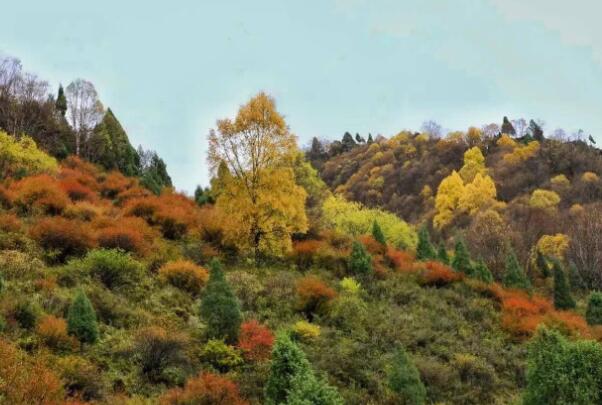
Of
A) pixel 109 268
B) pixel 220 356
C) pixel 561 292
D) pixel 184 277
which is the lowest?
pixel 561 292

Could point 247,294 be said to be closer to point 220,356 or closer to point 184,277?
point 184,277

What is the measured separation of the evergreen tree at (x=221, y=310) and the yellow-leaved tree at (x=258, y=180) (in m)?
10.1

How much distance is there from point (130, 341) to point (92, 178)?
26284mm

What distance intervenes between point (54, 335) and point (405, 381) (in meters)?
9.24

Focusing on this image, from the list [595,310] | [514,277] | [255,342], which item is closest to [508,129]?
[514,277]

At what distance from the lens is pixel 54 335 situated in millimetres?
13523

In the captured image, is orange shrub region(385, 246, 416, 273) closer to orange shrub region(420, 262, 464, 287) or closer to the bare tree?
orange shrub region(420, 262, 464, 287)

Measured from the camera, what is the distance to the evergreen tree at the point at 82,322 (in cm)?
1410

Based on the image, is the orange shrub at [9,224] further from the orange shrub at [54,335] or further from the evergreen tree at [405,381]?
the evergreen tree at [405,381]

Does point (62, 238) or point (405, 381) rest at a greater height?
point (62, 238)

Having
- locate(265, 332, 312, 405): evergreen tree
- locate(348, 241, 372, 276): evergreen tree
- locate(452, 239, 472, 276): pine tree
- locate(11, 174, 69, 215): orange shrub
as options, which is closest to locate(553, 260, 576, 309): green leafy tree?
locate(452, 239, 472, 276): pine tree

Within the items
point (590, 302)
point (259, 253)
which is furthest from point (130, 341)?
point (590, 302)

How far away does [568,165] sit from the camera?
7862 centimetres

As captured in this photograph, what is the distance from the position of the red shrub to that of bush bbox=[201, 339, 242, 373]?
1.30ft
